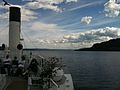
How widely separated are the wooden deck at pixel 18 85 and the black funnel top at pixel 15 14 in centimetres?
457

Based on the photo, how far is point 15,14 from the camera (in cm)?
1298

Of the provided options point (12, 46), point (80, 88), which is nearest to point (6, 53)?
point (12, 46)

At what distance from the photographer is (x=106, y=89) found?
37.0 meters

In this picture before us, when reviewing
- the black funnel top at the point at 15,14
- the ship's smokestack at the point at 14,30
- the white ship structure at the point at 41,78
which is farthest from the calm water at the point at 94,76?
the white ship structure at the point at 41,78

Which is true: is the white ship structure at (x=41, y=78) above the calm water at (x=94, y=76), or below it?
above

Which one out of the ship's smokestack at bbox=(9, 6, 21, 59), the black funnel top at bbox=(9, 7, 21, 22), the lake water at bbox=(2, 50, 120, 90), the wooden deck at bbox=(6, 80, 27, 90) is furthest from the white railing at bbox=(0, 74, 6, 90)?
the lake water at bbox=(2, 50, 120, 90)

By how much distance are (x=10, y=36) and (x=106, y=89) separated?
27.1 m

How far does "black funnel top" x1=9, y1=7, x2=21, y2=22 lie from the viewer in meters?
12.8

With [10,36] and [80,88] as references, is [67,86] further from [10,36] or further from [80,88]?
[80,88]

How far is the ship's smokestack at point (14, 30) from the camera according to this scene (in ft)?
41.8

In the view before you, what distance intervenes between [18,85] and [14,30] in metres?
4.34

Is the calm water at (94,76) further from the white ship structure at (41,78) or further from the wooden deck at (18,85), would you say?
the wooden deck at (18,85)

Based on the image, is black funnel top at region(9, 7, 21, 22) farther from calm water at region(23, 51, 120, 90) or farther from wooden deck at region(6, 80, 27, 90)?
calm water at region(23, 51, 120, 90)

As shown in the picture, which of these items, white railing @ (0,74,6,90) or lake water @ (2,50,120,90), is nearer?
white railing @ (0,74,6,90)
